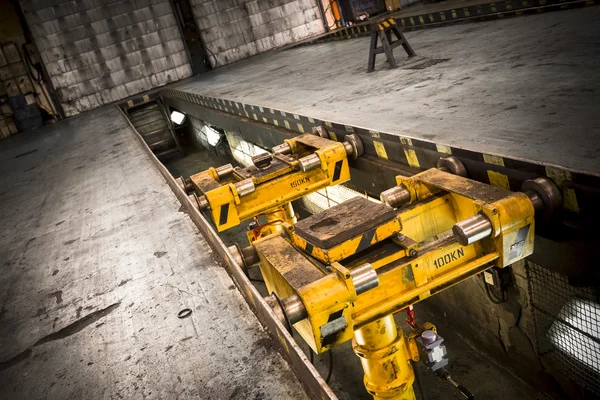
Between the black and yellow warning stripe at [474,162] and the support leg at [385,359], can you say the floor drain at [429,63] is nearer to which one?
the black and yellow warning stripe at [474,162]

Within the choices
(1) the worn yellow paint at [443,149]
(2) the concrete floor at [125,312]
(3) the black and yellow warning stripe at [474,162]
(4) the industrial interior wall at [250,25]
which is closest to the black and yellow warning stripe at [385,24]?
(3) the black and yellow warning stripe at [474,162]

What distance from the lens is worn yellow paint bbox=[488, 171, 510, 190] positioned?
8.14 feet

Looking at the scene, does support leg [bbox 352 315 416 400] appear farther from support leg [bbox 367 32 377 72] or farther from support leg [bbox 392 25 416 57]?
support leg [bbox 392 25 416 57]

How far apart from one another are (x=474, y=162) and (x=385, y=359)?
1.27 m

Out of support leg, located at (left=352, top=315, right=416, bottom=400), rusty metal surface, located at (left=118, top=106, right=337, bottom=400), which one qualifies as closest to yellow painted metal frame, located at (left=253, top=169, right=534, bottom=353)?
rusty metal surface, located at (left=118, top=106, right=337, bottom=400)

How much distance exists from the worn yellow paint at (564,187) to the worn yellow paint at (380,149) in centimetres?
147

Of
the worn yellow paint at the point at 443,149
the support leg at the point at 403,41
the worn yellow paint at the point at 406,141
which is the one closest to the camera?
the worn yellow paint at the point at 443,149

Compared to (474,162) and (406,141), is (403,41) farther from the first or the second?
(474,162)

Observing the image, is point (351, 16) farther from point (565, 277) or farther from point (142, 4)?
point (565, 277)

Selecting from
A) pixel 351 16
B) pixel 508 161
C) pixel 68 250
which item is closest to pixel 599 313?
pixel 508 161

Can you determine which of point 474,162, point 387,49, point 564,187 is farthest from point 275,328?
point 387,49

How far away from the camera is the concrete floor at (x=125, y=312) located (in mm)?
1600

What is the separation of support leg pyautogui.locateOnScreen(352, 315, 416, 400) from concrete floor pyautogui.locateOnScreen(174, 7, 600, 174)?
3.94 feet

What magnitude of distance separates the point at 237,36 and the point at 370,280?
15694 mm
